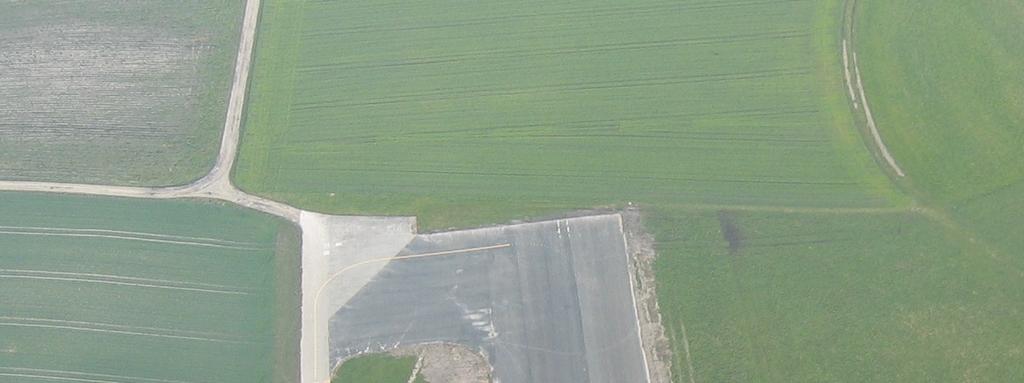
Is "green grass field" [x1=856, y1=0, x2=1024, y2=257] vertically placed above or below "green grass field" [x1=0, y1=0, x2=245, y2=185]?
below

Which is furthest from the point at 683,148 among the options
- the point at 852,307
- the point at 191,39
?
the point at 191,39

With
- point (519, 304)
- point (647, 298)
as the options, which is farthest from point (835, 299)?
point (519, 304)

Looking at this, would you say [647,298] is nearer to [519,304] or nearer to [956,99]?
[519,304]

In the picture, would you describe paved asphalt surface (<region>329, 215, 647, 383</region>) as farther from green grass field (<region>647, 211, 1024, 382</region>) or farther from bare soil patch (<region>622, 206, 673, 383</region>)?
green grass field (<region>647, 211, 1024, 382</region>)

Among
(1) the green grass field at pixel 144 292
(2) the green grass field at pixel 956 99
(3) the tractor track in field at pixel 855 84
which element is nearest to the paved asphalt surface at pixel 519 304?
(1) the green grass field at pixel 144 292

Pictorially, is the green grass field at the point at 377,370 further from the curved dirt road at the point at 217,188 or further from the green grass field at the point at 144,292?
the curved dirt road at the point at 217,188

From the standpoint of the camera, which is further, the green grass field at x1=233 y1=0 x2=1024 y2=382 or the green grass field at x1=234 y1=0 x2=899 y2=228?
the green grass field at x1=234 y1=0 x2=899 y2=228

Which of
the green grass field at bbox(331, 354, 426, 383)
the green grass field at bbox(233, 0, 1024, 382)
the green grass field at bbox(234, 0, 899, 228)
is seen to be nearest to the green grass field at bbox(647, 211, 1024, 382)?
the green grass field at bbox(233, 0, 1024, 382)
